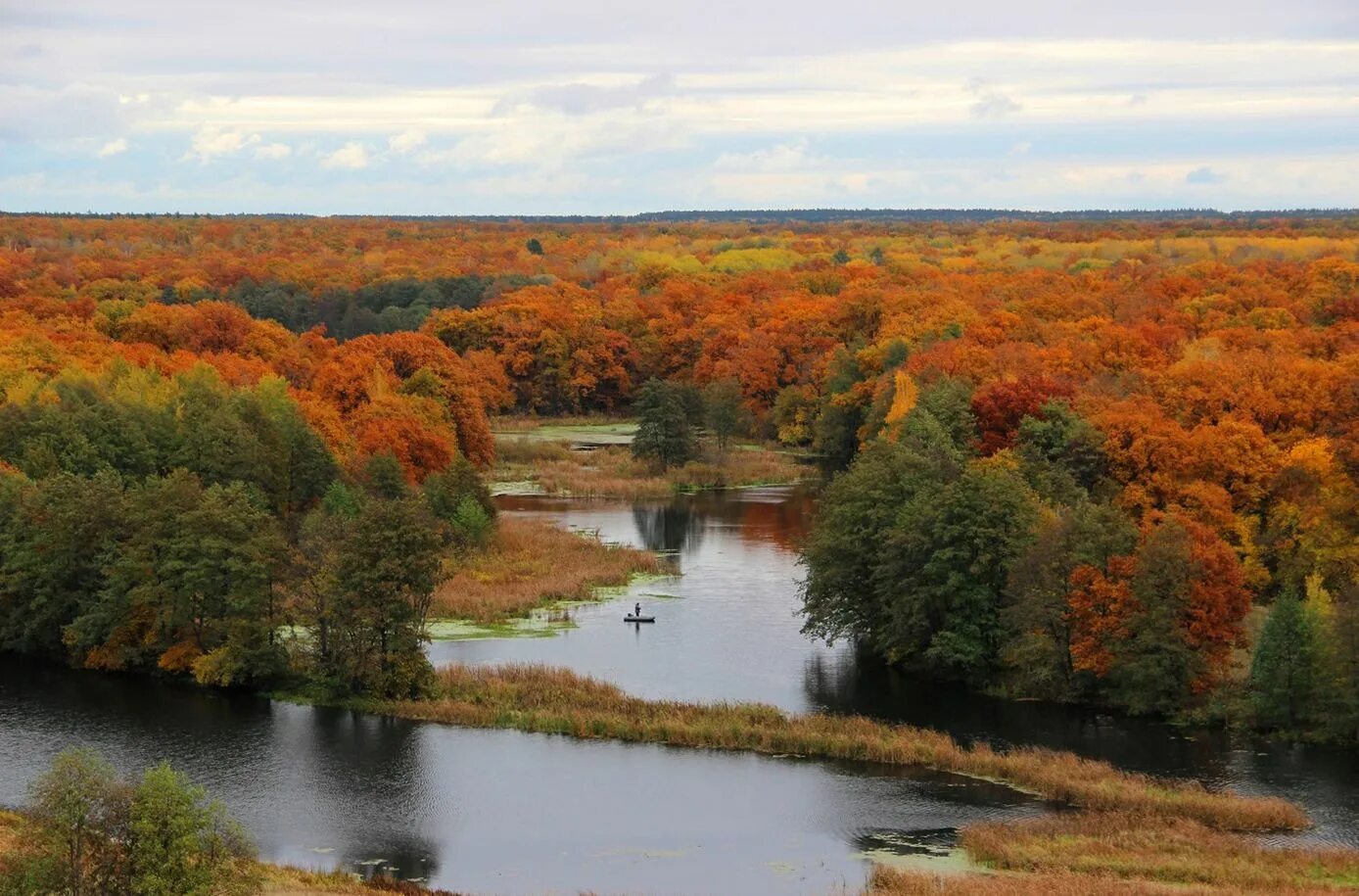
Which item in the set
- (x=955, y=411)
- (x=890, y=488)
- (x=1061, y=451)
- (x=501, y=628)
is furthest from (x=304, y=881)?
(x=955, y=411)

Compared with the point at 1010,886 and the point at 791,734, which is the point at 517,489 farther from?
the point at 1010,886

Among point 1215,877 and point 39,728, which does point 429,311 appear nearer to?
point 39,728

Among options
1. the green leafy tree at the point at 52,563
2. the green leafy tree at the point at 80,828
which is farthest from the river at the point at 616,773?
the green leafy tree at the point at 80,828

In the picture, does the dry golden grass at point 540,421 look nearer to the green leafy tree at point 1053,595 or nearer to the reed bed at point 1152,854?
the green leafy tree at point 1053,595

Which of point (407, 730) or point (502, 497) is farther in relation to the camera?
point (502, 497)

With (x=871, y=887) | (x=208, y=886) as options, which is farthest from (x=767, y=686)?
(x=208, y=886)

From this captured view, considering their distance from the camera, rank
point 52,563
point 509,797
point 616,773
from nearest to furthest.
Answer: point 509,797, point 616,773, point 52,563
